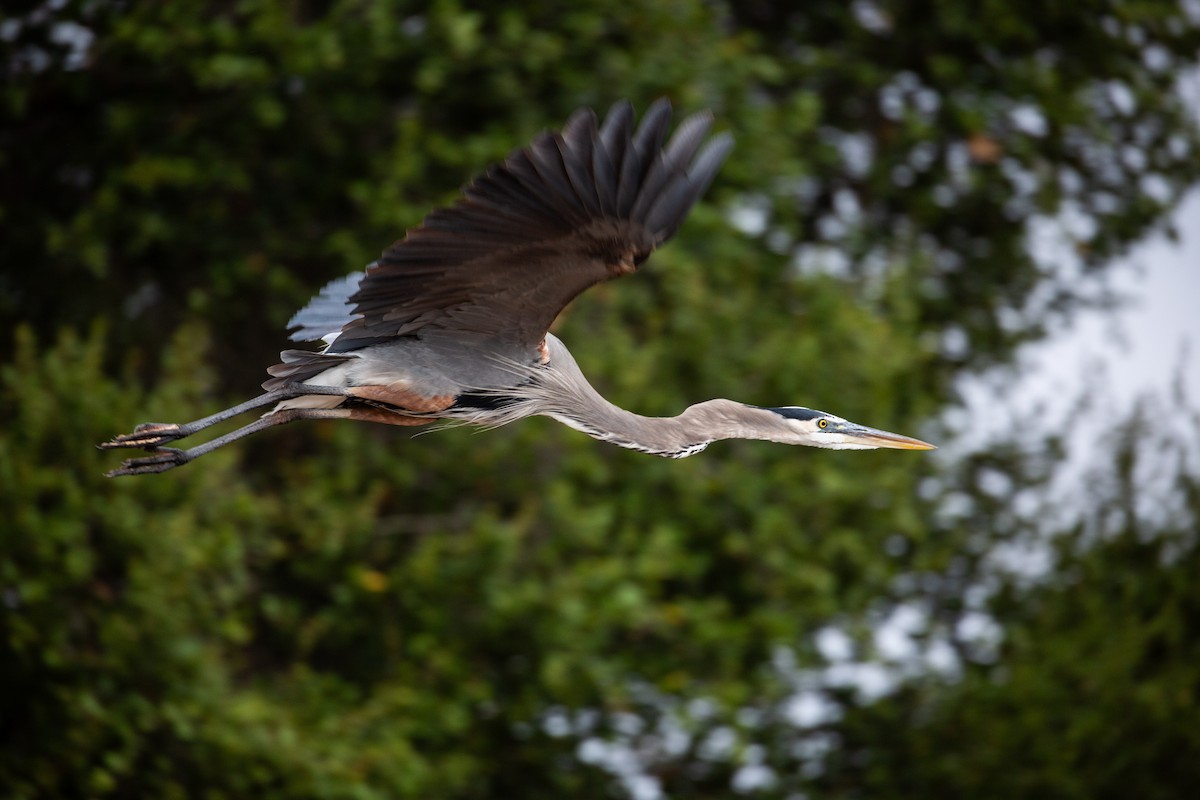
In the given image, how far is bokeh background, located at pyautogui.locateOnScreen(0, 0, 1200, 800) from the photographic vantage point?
6.84m

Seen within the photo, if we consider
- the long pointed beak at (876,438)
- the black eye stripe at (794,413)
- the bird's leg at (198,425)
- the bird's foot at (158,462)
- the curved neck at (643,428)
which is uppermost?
the long pointed beak at (876,438)

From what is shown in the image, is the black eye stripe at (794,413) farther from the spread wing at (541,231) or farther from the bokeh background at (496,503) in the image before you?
the bokeh background at (496,503)

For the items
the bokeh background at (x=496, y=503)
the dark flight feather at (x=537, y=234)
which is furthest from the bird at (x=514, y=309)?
the bokeh background at (x=496, y=503)

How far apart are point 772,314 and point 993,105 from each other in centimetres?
222

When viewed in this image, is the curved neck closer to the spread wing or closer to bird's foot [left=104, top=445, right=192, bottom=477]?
the spread wing

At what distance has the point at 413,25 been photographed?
768 cm

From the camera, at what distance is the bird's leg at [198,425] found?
4.47 meters

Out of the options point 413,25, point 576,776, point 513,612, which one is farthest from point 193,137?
point 576,776

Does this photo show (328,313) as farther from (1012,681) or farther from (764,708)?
(1012,681)

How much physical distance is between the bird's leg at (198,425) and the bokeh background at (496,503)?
211cm

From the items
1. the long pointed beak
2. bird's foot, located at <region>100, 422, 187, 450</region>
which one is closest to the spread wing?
bird's foot, located at <region>100, 422, 187, 450</region>

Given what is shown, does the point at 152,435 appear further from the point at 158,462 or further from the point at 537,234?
the point at 537,234

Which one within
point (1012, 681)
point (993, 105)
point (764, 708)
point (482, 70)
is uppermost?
point (993, 105)

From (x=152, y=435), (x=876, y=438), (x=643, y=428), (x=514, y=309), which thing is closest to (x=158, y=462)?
(x=152, y=435)
